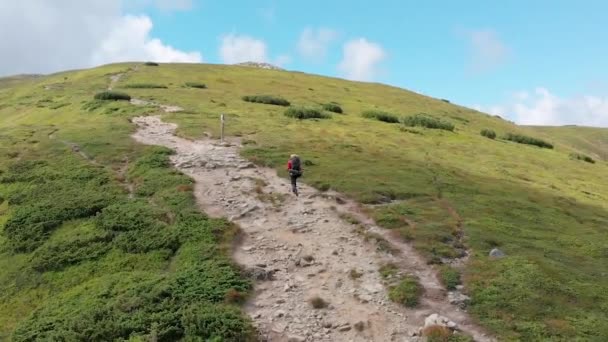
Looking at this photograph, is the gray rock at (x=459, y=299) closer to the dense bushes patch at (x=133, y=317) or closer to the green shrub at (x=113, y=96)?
the dense bushes patch at (x=133, y=317)

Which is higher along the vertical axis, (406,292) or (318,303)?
(406,292)

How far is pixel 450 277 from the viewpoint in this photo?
2275 centimetres

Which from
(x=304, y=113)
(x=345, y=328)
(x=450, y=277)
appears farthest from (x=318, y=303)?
(x=304, y=113)

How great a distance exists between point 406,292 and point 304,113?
135 feet

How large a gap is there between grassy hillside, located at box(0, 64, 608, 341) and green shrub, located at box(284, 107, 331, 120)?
988 mm

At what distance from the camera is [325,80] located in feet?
349

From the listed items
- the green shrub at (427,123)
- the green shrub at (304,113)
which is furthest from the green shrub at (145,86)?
the green shrub at (427,123)

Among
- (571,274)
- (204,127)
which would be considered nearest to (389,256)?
(571,274)

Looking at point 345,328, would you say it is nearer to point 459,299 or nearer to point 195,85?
point 459,299

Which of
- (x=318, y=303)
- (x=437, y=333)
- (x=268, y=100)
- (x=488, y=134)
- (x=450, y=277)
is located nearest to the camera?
(x=437, y=333)

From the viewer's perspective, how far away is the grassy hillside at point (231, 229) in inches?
818

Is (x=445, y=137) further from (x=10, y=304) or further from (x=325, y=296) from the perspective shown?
(x=10, y=304)

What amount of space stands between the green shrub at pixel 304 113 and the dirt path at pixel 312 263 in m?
24.3

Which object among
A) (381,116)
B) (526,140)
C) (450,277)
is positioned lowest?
(450,277)
